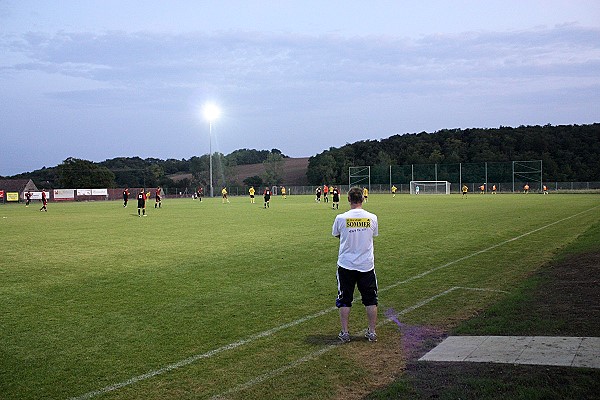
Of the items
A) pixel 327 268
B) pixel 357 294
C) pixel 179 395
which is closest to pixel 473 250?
pixel 327 268

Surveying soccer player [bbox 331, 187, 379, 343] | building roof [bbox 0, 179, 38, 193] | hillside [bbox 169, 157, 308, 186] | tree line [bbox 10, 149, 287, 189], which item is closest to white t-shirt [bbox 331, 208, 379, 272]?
soccer player [bbox 331, 187, 379, 343]

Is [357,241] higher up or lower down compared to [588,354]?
higher up

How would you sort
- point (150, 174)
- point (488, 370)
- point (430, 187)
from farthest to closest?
1. point (150, 174)
2. point (430, 187)
3. point (488, 370)

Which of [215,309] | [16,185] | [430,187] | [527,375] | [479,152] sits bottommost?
[430,187]

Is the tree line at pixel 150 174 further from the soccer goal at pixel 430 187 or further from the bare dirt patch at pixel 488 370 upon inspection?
the bare dirt patch at pixel 488 370

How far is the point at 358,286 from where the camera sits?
6637 millimetres

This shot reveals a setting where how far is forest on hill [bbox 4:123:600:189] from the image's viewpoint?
317 feet

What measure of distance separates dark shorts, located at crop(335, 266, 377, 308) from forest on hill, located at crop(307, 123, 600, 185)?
88.9 m

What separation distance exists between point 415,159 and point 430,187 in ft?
87.6

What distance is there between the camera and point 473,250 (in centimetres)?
1463

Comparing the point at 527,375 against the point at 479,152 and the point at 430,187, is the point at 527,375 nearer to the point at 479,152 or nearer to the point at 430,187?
the point at 430,187

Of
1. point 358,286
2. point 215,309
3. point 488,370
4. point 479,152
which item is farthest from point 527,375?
point 479,152

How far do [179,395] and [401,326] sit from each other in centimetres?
330

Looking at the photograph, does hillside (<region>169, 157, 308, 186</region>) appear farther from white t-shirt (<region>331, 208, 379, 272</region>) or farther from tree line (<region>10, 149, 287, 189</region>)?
white t-shirt (<region>331, 208, 379, 272</region>)
